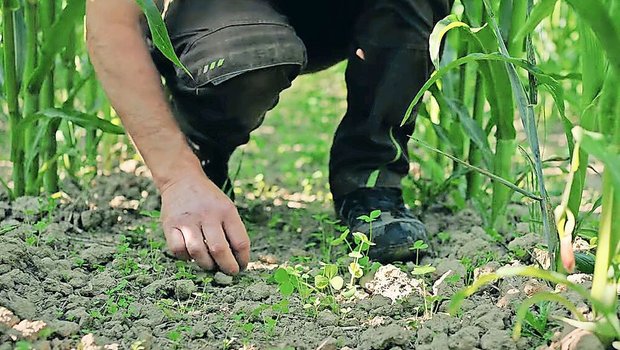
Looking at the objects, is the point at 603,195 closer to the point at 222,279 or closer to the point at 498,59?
the point at 498,59

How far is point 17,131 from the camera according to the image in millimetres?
1528

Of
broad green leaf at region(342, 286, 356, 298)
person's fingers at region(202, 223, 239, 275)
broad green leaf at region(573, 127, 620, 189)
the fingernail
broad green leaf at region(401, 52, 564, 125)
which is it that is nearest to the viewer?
broad green leaf at region(573, 127, 620, 189)

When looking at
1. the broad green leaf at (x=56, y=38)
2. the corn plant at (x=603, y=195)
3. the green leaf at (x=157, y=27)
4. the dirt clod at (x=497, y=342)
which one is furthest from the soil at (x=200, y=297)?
the green leaf at (x=157, y=27)

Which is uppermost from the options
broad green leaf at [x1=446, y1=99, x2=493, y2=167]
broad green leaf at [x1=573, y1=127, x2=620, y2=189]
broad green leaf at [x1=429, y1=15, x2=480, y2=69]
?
broad green leaf at [x1=429, y1=15, x2=480, y2=69]

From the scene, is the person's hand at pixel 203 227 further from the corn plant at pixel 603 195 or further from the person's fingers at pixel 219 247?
the corn plant at pixel 603 195

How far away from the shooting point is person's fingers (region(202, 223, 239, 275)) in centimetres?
122

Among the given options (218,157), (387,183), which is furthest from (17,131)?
(387,183)

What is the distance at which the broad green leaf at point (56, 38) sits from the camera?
55.9 inches

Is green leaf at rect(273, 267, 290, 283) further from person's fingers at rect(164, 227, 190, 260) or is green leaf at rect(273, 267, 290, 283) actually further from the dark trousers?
the dark trousers

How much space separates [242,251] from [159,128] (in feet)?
0.70

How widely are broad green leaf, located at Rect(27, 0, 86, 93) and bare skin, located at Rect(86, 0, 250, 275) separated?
0.49ft

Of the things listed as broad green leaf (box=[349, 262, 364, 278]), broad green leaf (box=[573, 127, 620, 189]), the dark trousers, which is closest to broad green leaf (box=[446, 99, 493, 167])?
the dark trousers

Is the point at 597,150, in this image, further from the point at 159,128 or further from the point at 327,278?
the point at 159,128

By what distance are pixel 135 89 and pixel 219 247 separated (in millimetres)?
261
